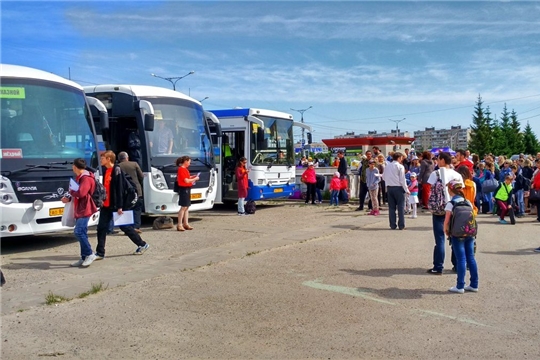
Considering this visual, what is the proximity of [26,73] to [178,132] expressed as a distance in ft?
15.1

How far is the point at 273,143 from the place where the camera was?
61.2 feet

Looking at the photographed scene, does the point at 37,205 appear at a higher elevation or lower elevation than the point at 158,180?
lower

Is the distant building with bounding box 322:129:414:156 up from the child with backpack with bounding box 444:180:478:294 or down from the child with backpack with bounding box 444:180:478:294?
up

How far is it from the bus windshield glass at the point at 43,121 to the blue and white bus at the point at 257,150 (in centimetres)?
593

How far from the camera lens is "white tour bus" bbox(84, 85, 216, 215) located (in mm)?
13609

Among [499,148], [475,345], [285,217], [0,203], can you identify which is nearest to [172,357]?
[475,345]

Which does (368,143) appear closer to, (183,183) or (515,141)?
(515,141)

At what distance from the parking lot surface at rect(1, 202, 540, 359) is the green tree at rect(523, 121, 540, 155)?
70.6 metres

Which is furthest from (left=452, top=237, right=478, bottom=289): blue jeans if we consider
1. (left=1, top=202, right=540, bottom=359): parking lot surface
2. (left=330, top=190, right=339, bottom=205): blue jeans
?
(left=330, top=190, right=339, bottom=205): blue jeans

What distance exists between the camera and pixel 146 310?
21.5 ft

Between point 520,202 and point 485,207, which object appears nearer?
point 520,202

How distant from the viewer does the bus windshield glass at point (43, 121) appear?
10.1 m

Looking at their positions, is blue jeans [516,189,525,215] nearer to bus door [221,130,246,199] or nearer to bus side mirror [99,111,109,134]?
bus door [221,130,246,199]

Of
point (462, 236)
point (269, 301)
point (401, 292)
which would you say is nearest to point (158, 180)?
point (269, 301)
